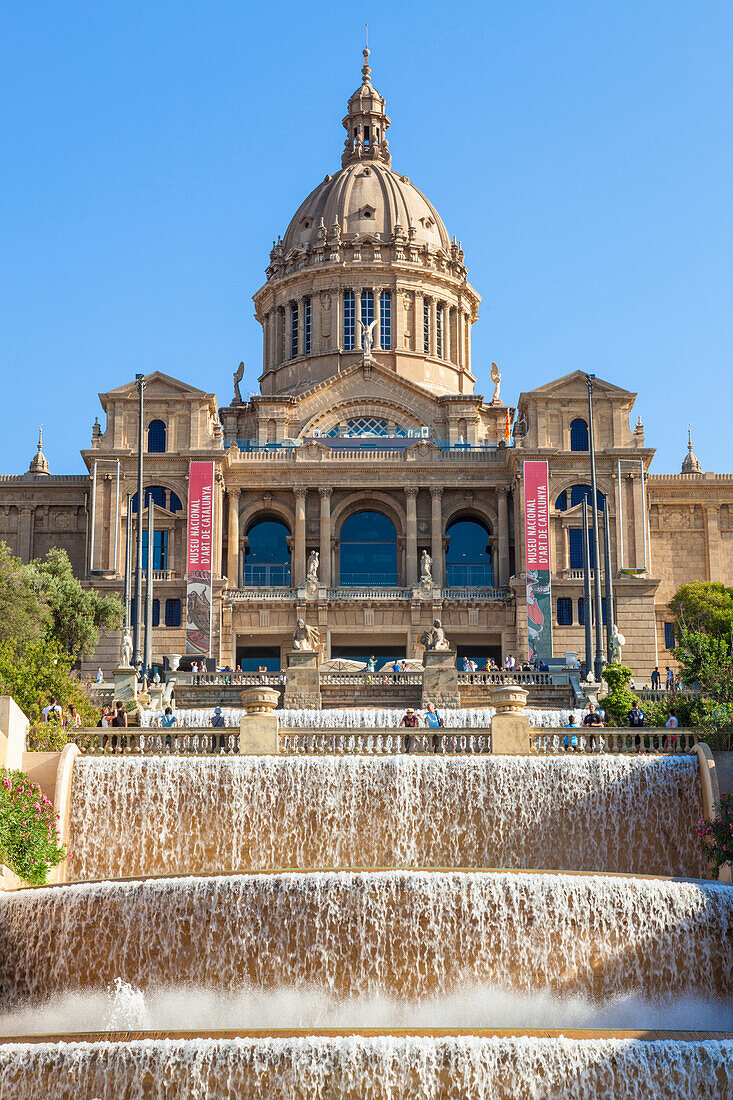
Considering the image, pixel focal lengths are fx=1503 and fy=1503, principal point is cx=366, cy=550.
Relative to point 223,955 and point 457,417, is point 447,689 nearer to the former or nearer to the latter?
point 223,955

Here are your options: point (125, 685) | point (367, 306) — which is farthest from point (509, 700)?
point (367, 306)

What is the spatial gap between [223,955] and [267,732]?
31.1 ft

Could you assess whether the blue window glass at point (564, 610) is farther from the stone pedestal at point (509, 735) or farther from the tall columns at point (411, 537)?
the stone pedestal at point (509, 735)

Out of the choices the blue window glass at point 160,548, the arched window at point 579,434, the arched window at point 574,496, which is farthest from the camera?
the arched window at point 579,434

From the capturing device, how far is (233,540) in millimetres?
68188

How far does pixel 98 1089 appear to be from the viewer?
1942cm

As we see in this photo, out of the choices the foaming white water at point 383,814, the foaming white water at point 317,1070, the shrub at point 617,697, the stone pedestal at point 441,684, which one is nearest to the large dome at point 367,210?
the stone pedestal at point 441,684

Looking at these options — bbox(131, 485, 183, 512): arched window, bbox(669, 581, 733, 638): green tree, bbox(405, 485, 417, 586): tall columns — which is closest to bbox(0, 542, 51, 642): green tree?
bbox(131, 485, 183, 512): arched window

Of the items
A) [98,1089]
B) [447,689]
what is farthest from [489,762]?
[447,689]

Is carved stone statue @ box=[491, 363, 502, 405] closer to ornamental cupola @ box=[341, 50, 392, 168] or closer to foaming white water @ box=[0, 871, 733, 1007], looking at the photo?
ornamental cupola @ box=[341, 50, 392, 168]

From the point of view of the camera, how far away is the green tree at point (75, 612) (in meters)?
55.8

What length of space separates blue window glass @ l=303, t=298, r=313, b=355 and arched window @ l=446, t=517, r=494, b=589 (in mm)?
16762

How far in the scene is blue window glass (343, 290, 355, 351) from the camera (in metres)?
81.8

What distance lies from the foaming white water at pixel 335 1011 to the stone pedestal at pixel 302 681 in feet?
71.1
